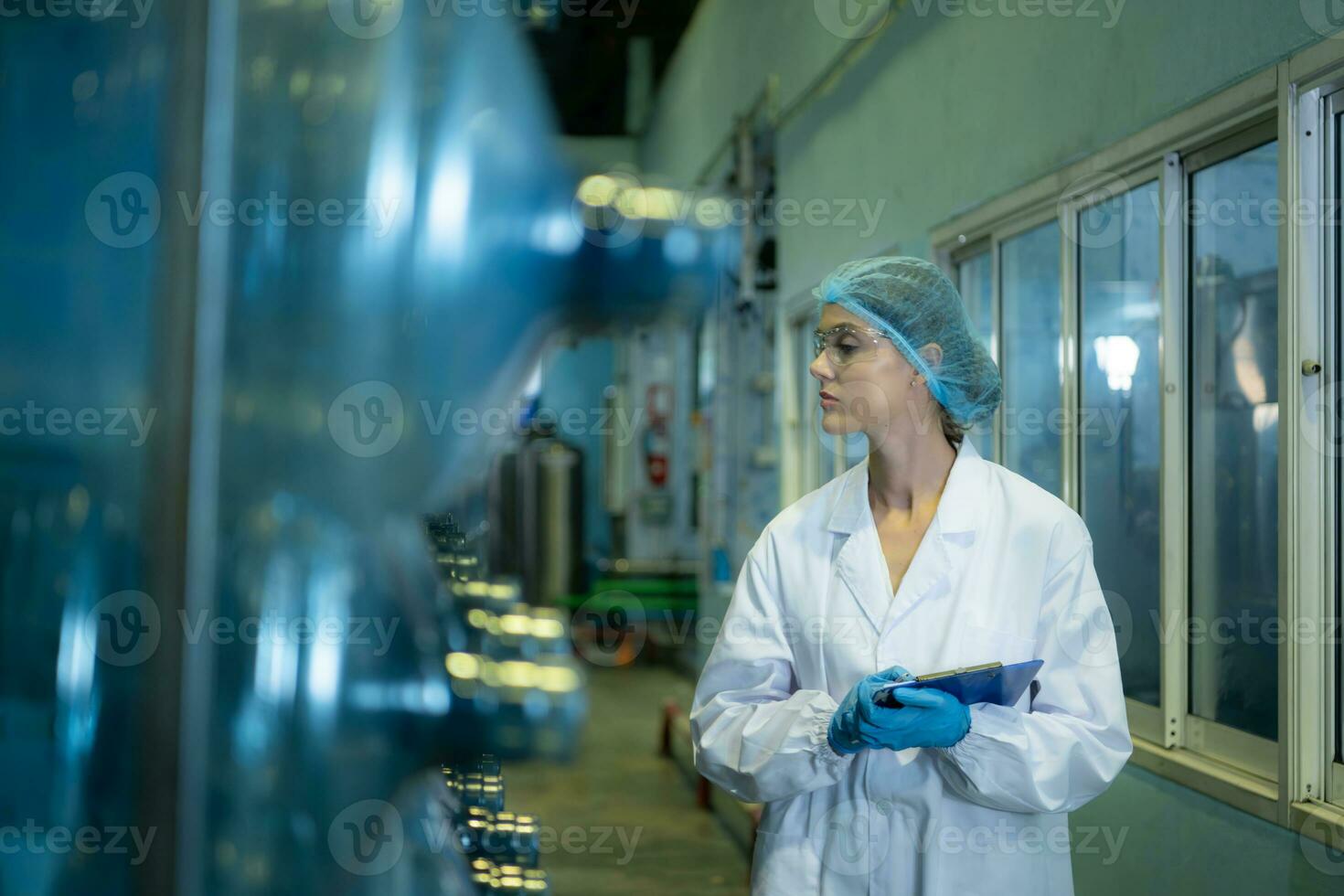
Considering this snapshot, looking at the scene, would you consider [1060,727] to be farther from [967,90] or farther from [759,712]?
[967,90]

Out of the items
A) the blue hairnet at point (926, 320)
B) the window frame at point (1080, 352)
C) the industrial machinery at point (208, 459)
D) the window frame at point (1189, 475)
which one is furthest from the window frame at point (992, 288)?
the industrial machinery at point (208, 459)

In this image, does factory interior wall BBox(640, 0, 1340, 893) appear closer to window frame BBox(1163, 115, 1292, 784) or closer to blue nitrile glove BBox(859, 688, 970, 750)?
window frame BBox(1163, 115, 1292, 784)

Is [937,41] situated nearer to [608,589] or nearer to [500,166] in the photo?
[500,166]

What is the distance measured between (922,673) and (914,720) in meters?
0.15

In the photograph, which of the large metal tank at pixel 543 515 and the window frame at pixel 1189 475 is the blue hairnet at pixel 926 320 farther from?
the large metal tank at pixel 543 515

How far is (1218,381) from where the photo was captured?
194 centimetres

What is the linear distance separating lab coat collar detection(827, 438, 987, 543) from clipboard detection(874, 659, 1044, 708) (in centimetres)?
20

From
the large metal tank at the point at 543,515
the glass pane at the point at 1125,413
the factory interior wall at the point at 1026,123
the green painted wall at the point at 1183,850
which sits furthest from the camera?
the large metal tank at the point at 543,515

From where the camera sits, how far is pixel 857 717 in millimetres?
1146

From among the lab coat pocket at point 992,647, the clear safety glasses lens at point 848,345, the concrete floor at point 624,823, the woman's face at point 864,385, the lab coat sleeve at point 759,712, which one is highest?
the clear safety glasses lens at point 848,345

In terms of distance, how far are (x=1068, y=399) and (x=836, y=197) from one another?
1.70m

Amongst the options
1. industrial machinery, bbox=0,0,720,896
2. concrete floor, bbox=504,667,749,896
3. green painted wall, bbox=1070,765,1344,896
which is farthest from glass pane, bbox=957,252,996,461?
industrial machinery, bbox=0,0,720,896

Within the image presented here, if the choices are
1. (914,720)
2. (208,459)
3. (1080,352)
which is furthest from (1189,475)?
(208,459)

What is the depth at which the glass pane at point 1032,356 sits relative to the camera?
250 centimetres
